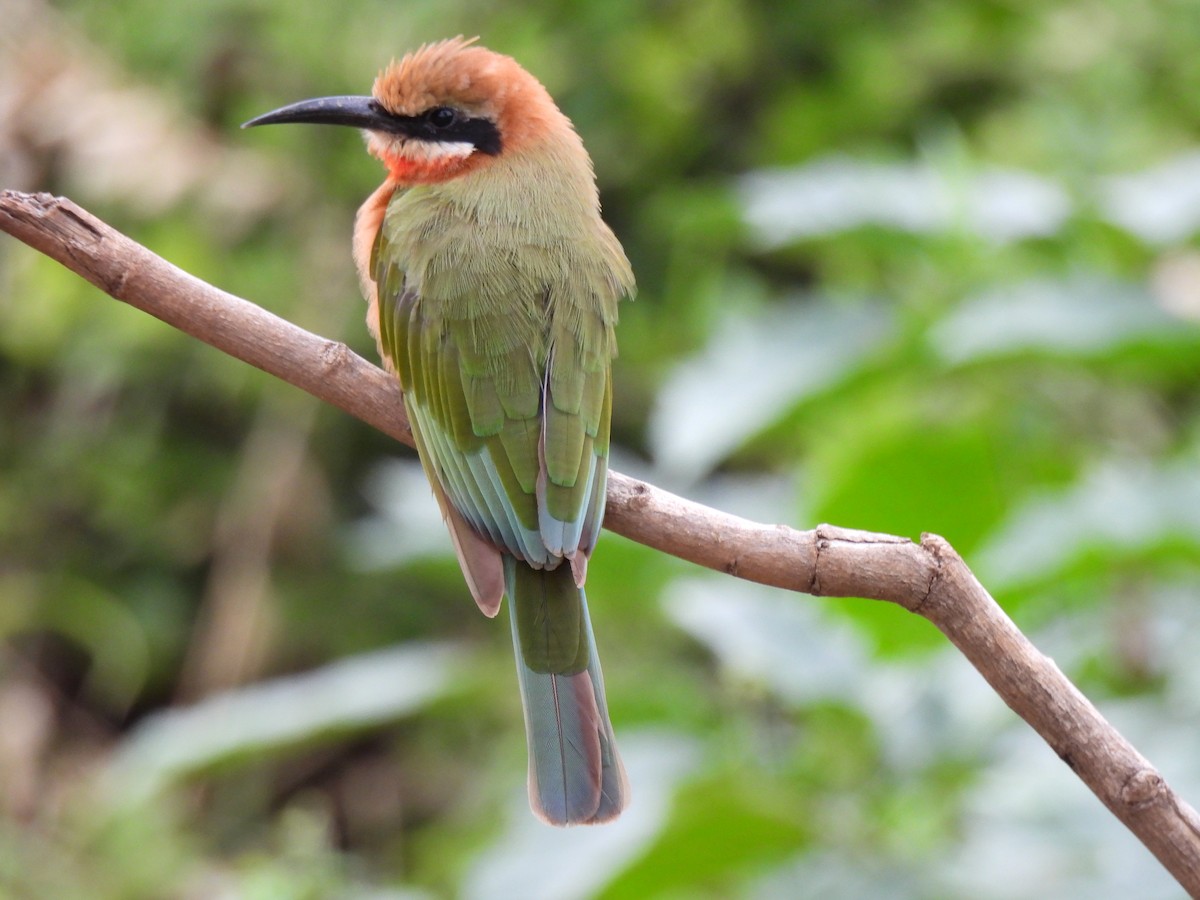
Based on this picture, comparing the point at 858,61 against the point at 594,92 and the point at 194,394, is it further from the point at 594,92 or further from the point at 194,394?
the point at 194,394

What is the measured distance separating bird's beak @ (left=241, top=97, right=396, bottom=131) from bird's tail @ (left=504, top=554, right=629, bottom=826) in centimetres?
66

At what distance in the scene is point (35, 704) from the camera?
355 cm

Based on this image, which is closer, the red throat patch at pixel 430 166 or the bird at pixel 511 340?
the bird at pixel 511 340

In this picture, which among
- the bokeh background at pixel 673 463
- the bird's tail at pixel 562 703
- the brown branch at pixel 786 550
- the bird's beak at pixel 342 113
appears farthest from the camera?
the bokeh background at pixel 673 463

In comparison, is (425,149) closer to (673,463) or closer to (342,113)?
(342,113)

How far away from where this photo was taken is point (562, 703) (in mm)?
1635

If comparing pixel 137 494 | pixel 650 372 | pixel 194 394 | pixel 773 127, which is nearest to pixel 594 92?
pixel 773 127

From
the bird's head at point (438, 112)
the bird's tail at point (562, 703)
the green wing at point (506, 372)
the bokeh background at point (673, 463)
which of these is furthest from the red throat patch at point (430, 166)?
the bokeh background at point (673, 463)

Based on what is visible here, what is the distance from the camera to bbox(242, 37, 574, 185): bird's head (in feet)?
6.52

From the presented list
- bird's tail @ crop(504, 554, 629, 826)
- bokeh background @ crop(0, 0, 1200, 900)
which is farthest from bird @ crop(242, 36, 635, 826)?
bokeh background @ crop(0, 0, 1200, 900)

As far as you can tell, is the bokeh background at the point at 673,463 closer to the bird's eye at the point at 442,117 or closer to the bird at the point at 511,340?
the bird at the point at 511,340

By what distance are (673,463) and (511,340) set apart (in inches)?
38.9

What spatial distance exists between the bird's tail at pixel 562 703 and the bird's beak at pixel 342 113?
66 cm

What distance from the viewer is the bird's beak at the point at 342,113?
1.95 metres
